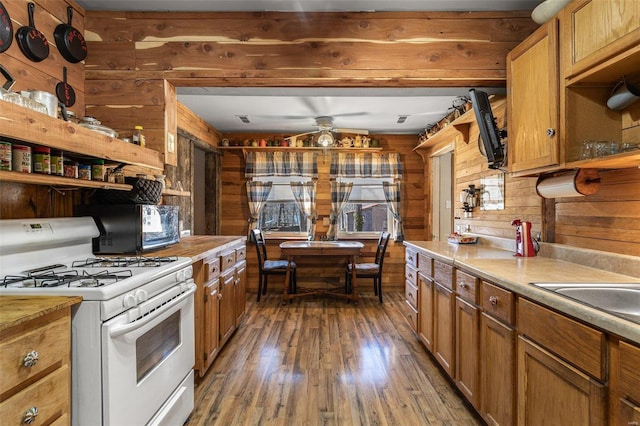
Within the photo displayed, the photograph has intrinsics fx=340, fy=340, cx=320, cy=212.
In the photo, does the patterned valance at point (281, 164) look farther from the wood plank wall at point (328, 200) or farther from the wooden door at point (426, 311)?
the wooden door at point (426, 311)

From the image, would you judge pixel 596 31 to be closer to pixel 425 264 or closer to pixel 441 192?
pixel 425 264

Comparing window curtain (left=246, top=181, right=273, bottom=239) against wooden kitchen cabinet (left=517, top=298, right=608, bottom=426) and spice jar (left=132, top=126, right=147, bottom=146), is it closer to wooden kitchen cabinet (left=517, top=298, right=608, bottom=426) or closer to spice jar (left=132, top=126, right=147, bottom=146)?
spice jar (left=132, top=126, right=147, bottom=146)

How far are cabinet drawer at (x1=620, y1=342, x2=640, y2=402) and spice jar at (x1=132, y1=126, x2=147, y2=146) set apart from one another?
2621 mm

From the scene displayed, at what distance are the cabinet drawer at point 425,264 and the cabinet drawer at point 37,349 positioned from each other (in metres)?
2.30

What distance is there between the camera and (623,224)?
1.72 meters

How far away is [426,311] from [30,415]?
2510 millimetres

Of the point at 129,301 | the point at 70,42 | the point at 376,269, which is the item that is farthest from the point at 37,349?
the point at 376,269

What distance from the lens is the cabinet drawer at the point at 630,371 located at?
95 centimetres

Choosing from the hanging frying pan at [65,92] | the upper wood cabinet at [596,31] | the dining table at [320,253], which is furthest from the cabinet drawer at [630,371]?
the dining table at [320,253]

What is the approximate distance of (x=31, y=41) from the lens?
186cm

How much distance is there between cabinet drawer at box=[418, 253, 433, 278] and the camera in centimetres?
269

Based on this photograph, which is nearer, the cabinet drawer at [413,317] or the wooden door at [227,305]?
the wooden door at [227,305]

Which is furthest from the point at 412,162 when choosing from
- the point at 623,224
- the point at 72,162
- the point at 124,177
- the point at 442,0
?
the point at 72,162

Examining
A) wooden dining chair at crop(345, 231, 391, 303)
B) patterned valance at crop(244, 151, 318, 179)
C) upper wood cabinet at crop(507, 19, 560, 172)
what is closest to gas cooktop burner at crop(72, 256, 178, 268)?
upper wood cabinet at crop(507, 19, 560, 172)
